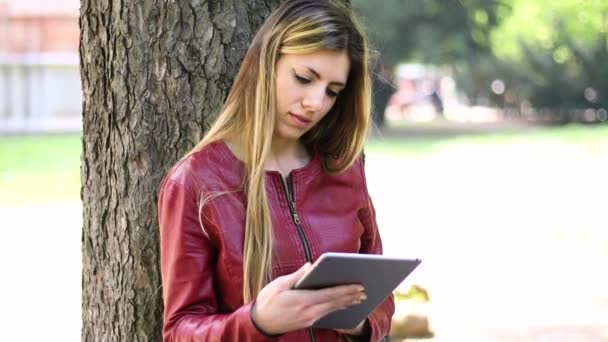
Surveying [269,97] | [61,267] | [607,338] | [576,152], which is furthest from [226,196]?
[576,152]

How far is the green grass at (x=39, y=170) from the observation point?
49.5 feet

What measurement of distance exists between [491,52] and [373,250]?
3064cm

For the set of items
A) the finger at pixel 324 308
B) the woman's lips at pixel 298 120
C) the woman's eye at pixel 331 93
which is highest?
the woman's eye at pixel 331 93

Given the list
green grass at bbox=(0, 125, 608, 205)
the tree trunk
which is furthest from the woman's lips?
green grass at bbox=(0, 125, 608, 205)

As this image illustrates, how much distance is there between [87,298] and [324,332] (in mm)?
1036

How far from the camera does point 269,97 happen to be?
7.56 ft

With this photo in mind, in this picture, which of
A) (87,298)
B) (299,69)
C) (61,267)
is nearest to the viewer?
(299,69)

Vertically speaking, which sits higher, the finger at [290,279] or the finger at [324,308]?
the finger at [290,279]

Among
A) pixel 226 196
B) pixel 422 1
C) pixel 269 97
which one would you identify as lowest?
pixel 226 196

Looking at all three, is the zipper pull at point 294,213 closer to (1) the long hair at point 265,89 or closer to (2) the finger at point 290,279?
(1) the long hair at point 265,89

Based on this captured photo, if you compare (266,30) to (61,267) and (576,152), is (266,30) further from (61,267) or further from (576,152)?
(576,152)

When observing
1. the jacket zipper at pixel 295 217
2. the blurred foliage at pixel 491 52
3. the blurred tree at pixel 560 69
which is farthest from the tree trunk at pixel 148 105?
the blurred tree at pixel 560 69

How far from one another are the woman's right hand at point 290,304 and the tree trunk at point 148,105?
0.91 meters

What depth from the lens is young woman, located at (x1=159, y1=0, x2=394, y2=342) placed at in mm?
2221
